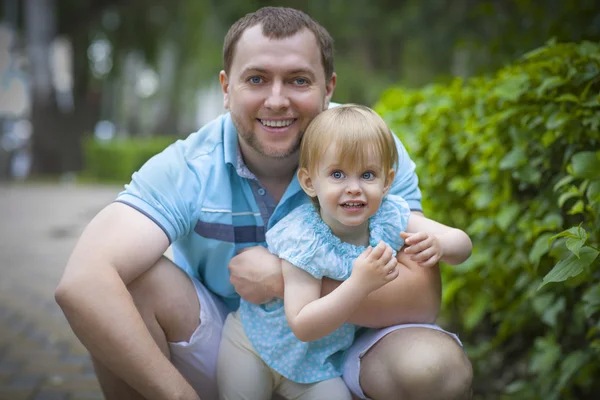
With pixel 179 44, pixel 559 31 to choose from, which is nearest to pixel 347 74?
pixel 179 44

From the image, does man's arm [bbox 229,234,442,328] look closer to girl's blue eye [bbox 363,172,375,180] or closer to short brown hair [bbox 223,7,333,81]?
girl's blue eye [bbox 363,172,375,180]

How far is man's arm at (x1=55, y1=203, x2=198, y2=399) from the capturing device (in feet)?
6.81

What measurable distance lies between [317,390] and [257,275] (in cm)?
44

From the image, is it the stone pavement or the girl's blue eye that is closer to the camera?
the girl's blue eye

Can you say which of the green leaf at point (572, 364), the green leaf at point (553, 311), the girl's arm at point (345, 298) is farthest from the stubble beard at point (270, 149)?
the green leaf at point (572, 364)

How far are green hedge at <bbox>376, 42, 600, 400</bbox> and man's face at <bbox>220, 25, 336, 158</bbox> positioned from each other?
2.65 feet

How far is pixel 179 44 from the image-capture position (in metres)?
18.3

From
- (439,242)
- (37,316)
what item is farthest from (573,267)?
(37,316)

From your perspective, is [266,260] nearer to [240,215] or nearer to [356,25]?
[240,215]

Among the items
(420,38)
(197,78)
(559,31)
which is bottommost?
(197,78)

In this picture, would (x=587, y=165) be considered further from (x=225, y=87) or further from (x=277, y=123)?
(x=225, y=87)

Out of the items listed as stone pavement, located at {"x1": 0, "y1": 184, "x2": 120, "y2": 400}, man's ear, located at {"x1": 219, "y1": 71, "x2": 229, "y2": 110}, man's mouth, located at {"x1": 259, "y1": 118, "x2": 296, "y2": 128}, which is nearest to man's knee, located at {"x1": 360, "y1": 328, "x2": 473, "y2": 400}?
man's mouth, located at {"x1": 259, "y1": 118, "x2": 296, "y2": 128}

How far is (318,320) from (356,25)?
12078mm

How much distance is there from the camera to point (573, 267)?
76.9 inches
